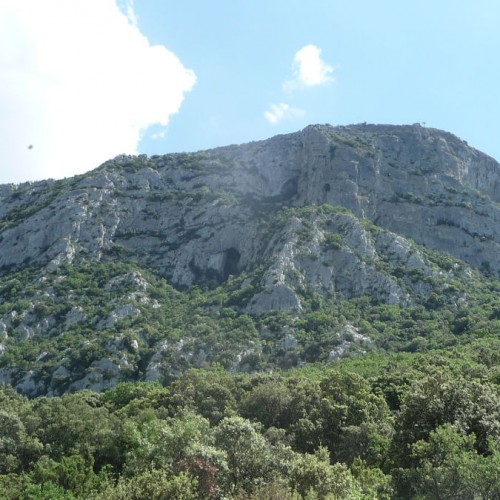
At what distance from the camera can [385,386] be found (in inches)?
2089

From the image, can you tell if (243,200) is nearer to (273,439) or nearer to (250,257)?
(250,257)

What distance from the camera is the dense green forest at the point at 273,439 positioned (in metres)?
23.4

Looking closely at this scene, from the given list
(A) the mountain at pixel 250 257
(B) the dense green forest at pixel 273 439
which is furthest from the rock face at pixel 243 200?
(B) the dense green forest at pixel 273 439

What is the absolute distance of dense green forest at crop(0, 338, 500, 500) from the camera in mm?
23375

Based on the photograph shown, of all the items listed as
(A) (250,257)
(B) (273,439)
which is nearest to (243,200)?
(A) (250,257)

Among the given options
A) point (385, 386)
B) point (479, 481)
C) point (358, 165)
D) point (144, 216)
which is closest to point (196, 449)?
point (479, 481)

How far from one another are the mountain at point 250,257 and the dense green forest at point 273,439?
20.1m

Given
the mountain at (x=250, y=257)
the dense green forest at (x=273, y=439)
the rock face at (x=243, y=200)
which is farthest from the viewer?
the rock face at (x=243, y=200)

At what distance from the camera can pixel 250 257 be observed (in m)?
120

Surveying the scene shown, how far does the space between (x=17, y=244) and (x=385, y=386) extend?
9137 centimetres

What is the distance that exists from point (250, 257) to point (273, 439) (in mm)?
80596

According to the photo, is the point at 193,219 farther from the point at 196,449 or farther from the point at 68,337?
the point at 196,449

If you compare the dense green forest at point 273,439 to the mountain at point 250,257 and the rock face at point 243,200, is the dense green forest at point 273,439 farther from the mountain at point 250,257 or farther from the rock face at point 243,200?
the rock face at point 243,200

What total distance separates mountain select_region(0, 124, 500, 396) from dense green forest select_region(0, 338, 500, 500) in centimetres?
2012
